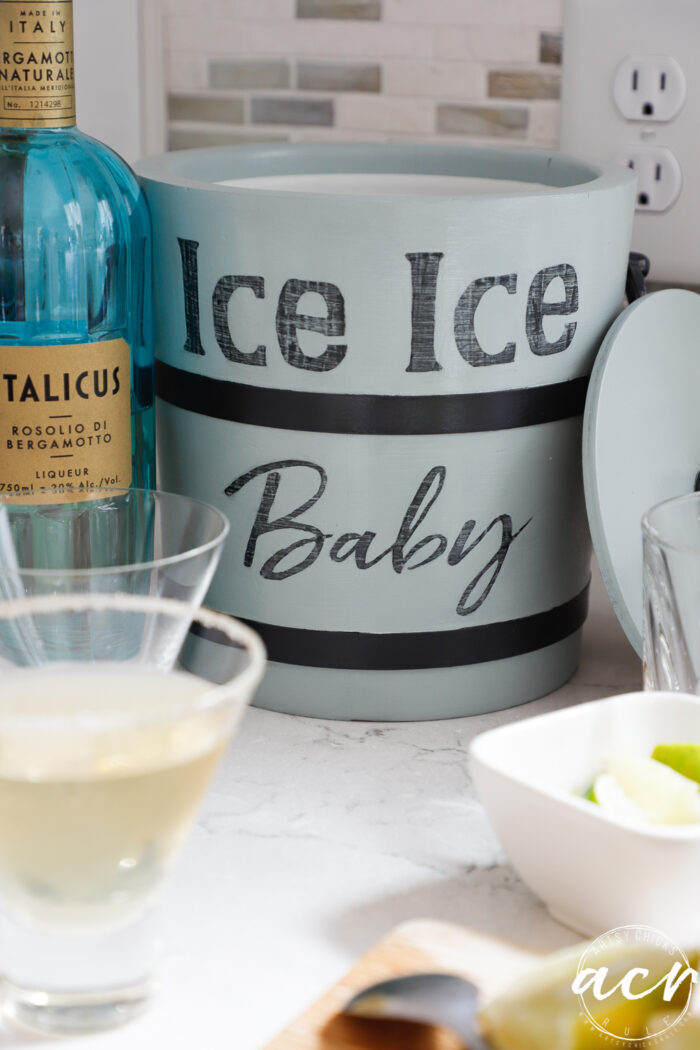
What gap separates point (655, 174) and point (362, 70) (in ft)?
0.88

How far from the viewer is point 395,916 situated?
574 mm

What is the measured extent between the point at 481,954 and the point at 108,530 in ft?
0.97

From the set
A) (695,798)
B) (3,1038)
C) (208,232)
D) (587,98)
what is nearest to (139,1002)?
(3,1038)

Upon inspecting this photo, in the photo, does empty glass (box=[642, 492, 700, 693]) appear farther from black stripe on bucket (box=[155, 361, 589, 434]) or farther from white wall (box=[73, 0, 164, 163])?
white wall (box=[73, 0, 164, 163])

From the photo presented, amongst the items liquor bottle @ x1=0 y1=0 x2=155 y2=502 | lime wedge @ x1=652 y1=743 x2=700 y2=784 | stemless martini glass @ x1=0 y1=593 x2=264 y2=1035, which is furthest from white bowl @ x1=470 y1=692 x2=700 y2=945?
liquor bottle @ x1=0 y1=0 x2=155 y2=502

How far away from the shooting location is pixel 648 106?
1028mm

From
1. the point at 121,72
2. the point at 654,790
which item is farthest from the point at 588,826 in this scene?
the point at 121,72

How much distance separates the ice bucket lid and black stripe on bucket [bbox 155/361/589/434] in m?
0.03

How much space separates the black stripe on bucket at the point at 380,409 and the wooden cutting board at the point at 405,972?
0.28 meters

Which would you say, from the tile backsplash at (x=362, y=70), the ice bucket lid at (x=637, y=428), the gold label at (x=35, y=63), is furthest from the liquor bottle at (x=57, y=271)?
the tile backsplash at (x=362, y=70)

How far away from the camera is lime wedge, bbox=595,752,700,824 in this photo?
0.54 meters

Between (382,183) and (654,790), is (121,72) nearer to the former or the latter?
(382,183)

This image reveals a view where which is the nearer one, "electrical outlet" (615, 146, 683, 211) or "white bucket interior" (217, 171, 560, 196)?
"white bucket interior" (217, 171, 560, 196)

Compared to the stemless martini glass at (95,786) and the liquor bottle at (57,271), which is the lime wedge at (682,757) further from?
the liquor bottle at (57,271)
